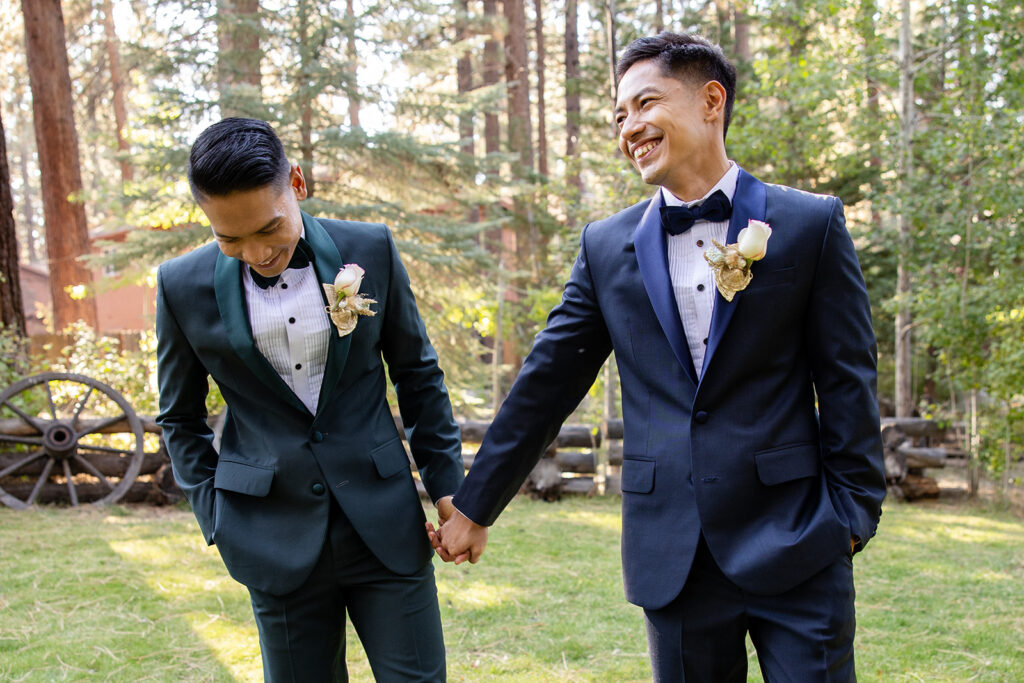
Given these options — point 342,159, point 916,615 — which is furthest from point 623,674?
point 342,159

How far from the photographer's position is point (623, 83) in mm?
2191

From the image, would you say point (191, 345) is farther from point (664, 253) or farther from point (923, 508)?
point (923, 508)

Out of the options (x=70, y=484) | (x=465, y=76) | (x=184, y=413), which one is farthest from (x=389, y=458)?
(x=465, y=76)

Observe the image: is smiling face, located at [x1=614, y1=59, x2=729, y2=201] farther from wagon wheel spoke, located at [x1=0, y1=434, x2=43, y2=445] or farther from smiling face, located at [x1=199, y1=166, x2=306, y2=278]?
wagon wheel spoke, located at [x1=0, y1=434, x2=43, y2=445]

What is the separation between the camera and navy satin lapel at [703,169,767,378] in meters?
1.98

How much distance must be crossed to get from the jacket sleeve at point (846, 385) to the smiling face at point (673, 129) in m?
0.34

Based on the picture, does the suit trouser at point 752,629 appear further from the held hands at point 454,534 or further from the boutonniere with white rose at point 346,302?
the boutonniere with white rose at point 346,302

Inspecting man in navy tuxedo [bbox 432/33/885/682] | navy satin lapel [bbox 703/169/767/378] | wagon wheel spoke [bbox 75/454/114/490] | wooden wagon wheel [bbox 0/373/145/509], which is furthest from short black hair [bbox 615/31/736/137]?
wagon wheel spoke [bbox 75/454/114/490]

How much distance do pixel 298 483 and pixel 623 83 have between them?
1276 millimetres

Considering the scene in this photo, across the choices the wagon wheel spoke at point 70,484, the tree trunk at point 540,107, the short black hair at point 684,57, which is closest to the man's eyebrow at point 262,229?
the short black hair at point 684,57

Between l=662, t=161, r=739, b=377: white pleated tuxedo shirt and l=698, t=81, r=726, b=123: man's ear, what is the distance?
14 centimetres

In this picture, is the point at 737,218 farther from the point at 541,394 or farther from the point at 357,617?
the point at 357,617

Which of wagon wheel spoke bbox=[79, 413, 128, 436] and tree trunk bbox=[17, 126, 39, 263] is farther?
tree trunk bbox=[17, 126, 39, 263]

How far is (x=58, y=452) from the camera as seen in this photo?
7.59 meters
